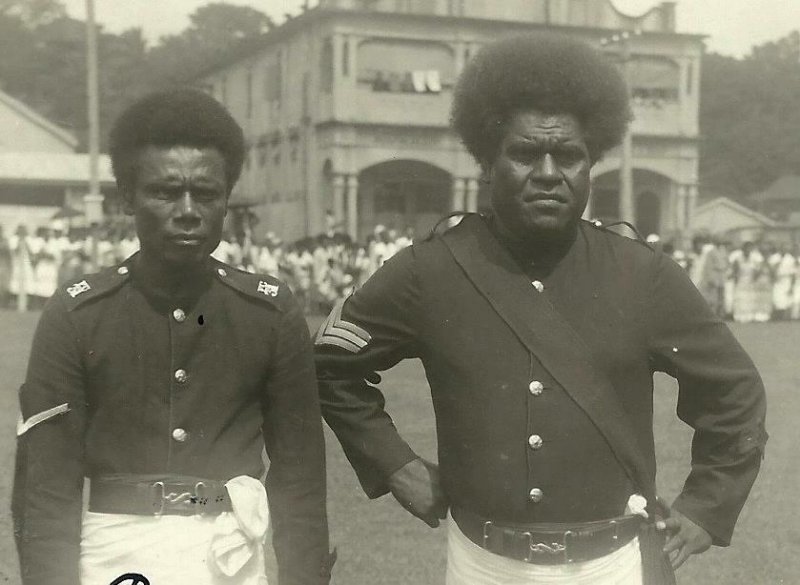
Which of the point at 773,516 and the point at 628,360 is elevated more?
the point at 628,360

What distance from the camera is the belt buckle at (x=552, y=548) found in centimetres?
302

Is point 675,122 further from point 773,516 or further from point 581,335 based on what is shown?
point 581,335

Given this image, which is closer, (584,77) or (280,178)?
(584,77)

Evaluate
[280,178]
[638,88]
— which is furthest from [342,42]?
[638,88]

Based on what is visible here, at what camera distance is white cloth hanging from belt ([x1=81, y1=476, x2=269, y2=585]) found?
9.76ft

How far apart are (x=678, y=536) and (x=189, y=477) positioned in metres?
1.33

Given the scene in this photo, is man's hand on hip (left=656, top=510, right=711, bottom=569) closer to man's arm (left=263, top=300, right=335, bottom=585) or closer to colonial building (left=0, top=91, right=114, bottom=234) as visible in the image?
man's arm (left=263, top=300, right=335, bottom=585)

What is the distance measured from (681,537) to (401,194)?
35.3 meters

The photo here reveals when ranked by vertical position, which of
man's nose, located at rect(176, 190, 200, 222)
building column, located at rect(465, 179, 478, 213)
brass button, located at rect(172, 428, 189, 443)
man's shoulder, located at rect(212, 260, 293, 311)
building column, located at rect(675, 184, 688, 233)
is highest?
man's nose, located at rect(176, 190, 200, 222)

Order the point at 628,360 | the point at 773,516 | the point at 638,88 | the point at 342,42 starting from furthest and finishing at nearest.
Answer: the point at 638,88, the point at 342,42, the point at 773,516, the point at 628,360

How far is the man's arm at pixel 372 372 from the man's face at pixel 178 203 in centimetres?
46

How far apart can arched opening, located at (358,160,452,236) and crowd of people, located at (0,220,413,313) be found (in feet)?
37.2

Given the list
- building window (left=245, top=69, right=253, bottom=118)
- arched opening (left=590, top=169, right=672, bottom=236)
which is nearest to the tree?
building window (left=245, top=69, right=253, bottom=118)

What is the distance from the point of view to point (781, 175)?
236 ft
